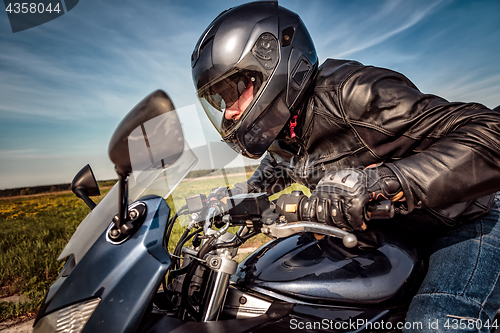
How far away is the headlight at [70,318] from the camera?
0.94 metres

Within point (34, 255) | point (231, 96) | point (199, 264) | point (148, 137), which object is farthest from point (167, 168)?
point (34, 255)

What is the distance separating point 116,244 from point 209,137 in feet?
2.29

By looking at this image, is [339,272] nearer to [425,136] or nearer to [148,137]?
[425,136]

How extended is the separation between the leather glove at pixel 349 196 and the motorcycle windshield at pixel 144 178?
631mm

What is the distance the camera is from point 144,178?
1.27 meters

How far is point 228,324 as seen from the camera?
1224 mm

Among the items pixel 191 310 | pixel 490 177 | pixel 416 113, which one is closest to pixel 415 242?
pixel 490 177

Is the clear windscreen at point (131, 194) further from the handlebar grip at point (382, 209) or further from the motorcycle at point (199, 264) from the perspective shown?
the handlebar grip at point (382, 209)

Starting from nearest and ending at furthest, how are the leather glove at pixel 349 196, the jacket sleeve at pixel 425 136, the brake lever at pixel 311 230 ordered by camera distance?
the brake lever at pixel 311 230 < the leather glove at pixel 349 196 < the jacket sleeve at pixel 425 136

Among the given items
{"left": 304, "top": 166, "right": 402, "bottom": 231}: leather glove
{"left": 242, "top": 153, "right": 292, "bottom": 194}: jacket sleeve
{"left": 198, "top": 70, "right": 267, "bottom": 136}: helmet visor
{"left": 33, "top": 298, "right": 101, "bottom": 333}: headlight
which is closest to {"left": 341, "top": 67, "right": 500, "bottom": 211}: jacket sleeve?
{"left": 304, "top": 166, "right": 402, "bottom": 231}: leather glove

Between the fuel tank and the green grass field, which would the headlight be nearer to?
the green grass field

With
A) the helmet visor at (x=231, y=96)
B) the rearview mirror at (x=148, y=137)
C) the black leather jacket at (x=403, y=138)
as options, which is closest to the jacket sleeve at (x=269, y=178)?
the black leather jacket at (x=403, y=138)

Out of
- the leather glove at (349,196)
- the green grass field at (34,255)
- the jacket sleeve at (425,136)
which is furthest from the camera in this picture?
the green grass field at (34,255)

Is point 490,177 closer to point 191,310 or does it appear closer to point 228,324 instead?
point 228,324
